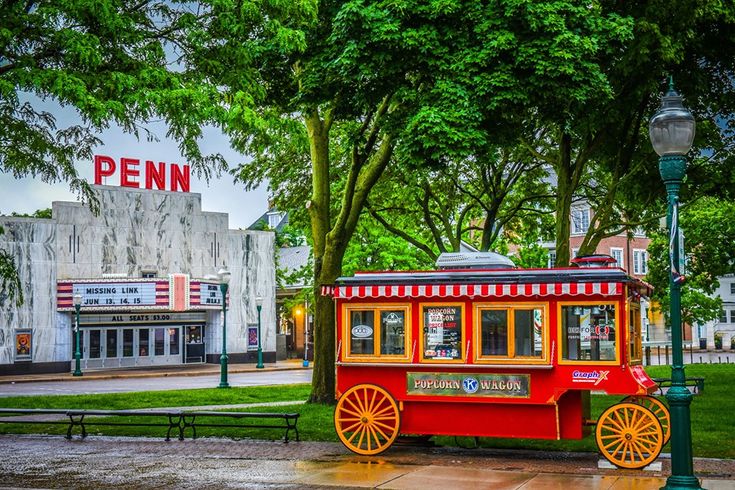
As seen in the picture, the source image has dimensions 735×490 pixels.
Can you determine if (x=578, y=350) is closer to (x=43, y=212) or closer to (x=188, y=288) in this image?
(x=188, y=288)

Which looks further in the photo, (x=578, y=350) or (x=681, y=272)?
(x=578, y=350)

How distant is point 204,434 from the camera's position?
1914 cm

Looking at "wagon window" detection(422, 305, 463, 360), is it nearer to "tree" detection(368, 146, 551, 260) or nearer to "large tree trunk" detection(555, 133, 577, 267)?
"large tree trunk" detection(555, 133, 577, 267)

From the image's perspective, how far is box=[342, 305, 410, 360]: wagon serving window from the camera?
1605cm

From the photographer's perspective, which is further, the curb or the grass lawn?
the curb

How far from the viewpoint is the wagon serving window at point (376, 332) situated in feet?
52.6

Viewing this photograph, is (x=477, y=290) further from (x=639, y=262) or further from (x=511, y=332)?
(x=639, y=262)

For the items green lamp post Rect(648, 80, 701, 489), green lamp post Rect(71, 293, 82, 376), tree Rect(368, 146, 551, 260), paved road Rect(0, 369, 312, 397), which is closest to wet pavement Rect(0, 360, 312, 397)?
paved road Rect(0, 369, 312, 397)

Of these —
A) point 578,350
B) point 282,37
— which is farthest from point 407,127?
point 578,350

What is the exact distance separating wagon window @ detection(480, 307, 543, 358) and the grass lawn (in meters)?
2.44

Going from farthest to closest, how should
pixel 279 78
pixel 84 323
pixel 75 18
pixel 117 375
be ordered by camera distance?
pixel 84 323, pixel 117 375, pixel 279 78, pixel 75 18

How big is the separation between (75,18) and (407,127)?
675 cm

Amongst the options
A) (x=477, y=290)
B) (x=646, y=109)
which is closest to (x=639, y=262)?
(x=646, y=109)

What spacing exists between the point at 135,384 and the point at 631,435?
2835 centimetres
